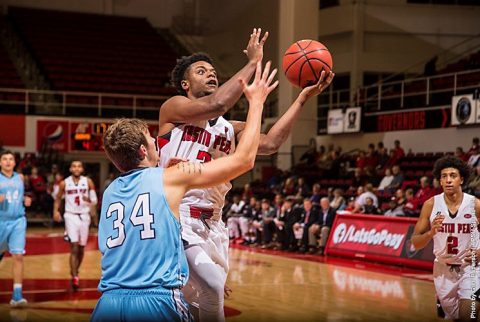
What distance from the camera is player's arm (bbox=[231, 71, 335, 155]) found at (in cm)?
489

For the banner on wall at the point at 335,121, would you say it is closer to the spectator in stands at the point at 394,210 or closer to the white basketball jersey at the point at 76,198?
the spectator in stands at the point at 394,210

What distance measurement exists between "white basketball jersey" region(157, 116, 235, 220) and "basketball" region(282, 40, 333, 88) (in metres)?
0.66

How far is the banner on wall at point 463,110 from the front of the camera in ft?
55.7

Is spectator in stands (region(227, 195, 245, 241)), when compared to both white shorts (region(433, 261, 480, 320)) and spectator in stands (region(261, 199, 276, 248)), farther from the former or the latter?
white shorts (region(433, 261, 480, 320))

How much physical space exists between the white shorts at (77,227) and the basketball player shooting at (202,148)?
18.9 feet

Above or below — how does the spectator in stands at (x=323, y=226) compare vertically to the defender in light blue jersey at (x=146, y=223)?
below

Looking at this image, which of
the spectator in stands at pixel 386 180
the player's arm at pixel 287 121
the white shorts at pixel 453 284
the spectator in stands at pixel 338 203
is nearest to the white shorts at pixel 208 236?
the player's arm at pixel 287 121

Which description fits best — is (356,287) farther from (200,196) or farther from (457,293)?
(200,196)

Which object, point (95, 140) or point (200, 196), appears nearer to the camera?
point (200, 196)

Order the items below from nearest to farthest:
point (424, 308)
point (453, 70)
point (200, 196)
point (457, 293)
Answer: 1. point (200, 196)
2. point (457, 293)
3. point (424, 308)
4. point (453, 70)

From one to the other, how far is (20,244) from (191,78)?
4750 mm

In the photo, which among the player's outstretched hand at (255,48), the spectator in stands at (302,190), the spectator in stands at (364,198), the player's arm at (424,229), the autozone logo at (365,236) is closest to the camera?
the player's outstretched hand at (255,48)

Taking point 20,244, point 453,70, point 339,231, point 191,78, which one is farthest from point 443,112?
point 191,78

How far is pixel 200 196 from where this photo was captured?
5.00 meters
